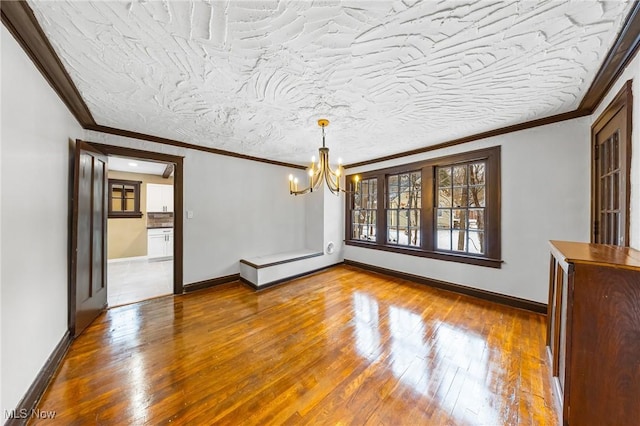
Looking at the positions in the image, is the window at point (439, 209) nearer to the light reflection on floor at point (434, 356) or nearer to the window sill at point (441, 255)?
the window sill at point (441, 255)

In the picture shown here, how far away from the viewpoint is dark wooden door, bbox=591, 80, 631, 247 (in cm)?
167

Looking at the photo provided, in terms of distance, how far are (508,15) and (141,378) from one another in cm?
345

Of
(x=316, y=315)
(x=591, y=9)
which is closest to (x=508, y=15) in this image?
(x=591, y=9)

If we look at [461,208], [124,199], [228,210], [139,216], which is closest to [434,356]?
[461,208]

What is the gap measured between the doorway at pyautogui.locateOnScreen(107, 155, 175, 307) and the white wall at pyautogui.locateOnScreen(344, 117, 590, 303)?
6146mm

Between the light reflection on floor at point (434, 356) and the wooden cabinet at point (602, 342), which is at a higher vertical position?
the wooden cabinet at point (602, 342)

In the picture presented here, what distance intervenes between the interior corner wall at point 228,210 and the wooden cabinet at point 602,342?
4.10 metres

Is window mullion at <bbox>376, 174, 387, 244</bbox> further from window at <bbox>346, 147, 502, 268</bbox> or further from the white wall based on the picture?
the white wall

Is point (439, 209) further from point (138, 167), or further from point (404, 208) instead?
point (138, 167)

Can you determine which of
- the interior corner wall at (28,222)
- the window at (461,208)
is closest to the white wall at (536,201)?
the window at (461,208)

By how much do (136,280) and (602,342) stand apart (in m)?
5.64

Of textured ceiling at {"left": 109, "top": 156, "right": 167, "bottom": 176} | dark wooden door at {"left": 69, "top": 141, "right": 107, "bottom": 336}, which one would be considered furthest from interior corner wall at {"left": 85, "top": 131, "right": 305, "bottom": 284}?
textured ceiling at {"left": 109, "top": 156, "right": 167, "bottom": 176}

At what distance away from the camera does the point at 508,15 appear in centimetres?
129

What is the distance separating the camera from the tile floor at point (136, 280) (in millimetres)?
3420
